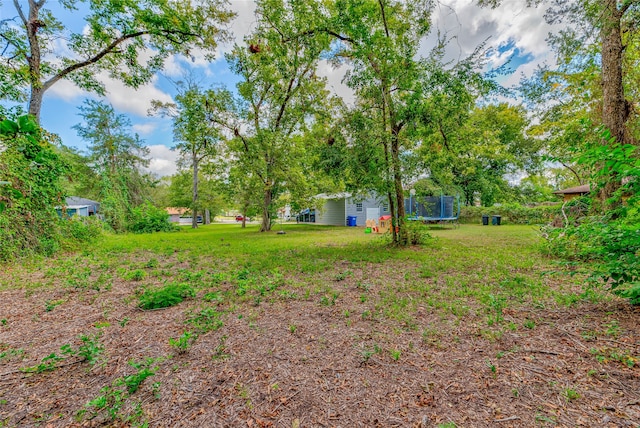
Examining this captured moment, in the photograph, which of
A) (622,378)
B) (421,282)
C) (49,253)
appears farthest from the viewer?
(49,253)

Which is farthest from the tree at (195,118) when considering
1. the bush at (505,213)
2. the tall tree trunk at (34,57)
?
the bush at (505,213)

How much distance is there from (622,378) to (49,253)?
35.5 ft

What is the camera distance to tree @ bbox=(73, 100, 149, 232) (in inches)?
720

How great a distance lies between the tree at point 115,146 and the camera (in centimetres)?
1829

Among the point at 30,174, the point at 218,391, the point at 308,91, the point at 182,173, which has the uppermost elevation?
the point at 308,91

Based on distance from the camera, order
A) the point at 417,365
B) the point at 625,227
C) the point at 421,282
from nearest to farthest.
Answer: the point at 417,365 → the point at 625,227 → the point at 421,282

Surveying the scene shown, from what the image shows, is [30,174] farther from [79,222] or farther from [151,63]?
[151,63]

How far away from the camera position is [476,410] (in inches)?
63.2

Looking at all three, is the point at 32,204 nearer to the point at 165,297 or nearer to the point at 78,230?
the point at 78,230

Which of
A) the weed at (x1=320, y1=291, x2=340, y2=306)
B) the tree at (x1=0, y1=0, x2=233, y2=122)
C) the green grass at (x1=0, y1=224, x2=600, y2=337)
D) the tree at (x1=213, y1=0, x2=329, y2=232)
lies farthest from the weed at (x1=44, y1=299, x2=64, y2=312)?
the tree at (x1=213, y1=0, x2=329, y2=232)

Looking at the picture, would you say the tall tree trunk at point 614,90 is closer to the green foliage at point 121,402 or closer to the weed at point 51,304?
the green foliage at point 121,402

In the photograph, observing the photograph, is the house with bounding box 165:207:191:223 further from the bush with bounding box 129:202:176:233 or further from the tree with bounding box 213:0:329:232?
the tree with bounding box 213:0:329:232

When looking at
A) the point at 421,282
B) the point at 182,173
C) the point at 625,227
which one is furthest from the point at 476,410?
the point at 182,173

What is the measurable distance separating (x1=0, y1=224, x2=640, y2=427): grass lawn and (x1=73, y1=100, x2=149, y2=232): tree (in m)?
16.5
